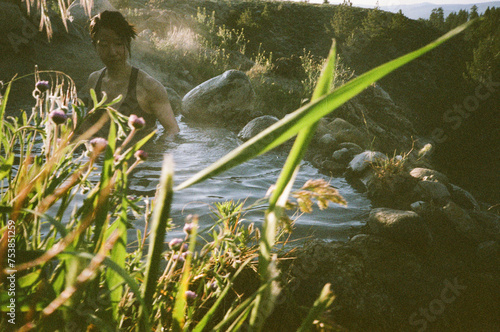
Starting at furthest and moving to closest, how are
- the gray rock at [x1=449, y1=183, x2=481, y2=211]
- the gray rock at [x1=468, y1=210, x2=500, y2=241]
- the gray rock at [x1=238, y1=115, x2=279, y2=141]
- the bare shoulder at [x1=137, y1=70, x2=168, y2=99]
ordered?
the gray rock at [x1=238, y1=115, x2=279, y2=141] < the gray rock at [x1=449, y1=183, x2=481, y2=211] < the bare shoulder at [x1=137, y1=70, x2=168, y2=99] < the gray rock at [x1=468, y1=210, x2=500, y2=241]

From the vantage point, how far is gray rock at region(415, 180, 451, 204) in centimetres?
476

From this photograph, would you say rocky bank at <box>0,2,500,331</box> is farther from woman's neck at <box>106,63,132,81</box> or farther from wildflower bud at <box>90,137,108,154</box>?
woman's neck at <box>106,63,132,81</box>

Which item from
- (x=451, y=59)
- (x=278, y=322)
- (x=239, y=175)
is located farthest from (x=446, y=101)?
(x=278, y=322)

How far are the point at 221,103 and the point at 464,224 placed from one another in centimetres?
628

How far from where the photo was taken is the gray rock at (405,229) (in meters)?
3.08

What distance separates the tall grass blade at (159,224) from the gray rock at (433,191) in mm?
5088

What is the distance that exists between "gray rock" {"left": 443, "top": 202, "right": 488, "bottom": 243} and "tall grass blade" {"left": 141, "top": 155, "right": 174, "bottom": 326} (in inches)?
162

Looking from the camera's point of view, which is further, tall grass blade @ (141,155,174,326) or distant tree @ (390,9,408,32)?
distant tree @ (390,9,408,32)

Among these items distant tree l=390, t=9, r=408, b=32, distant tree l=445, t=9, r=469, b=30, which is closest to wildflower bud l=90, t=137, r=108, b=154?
distant tree l=390, t=9, r=408, b=32

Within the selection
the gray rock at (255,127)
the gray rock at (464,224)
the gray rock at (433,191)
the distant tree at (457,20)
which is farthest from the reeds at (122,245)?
the distant tree at (457,20)

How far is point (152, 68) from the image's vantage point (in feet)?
36.2

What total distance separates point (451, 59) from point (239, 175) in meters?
21.5

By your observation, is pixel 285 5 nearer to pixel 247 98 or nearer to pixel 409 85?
pixel 409 85

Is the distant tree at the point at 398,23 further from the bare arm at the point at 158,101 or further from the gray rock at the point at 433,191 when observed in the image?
the bare arm at the point at 158,101
